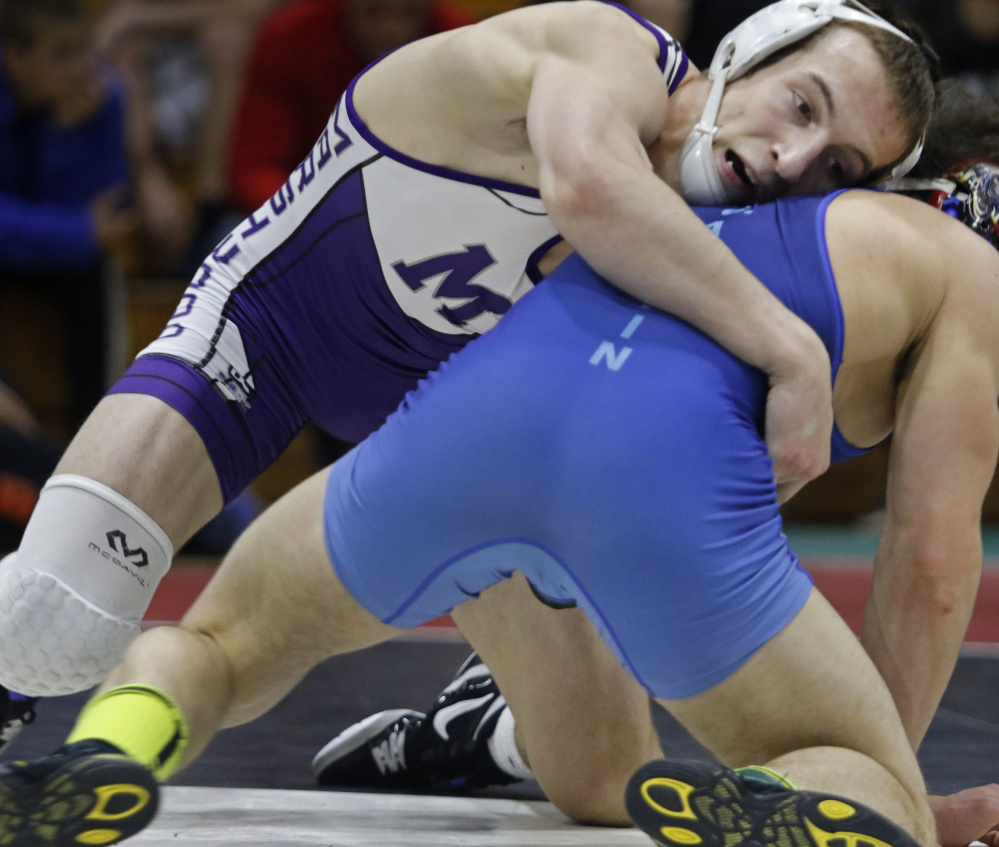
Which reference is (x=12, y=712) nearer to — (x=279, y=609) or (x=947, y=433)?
(x=279, y=609)

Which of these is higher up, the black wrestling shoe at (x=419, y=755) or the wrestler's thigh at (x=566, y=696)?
the wrestler's thigh at (x=566, y=696)

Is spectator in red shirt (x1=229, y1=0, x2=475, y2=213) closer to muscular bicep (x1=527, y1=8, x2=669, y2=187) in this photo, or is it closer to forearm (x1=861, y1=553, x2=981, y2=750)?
muscular bicep (x1=527, y1=8, x2=669, y2=187)

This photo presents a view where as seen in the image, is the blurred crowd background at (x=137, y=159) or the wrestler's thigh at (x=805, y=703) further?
the blurred crowd background at (x=137, y=159)

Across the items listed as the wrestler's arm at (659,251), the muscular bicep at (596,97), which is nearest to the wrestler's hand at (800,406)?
the wrestler's arm at (659,251)

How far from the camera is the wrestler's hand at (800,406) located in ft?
4.74

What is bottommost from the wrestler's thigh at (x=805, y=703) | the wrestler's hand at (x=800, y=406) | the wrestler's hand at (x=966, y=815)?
the wrestler's hand at (x=966, y=815)

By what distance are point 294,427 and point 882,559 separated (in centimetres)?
92

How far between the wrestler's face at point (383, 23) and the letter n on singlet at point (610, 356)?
3024 mm

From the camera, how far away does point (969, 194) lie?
5.87 ft

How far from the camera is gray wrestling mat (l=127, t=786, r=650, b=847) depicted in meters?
1.77

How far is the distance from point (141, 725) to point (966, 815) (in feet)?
3.41

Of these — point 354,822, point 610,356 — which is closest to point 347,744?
point 354,822

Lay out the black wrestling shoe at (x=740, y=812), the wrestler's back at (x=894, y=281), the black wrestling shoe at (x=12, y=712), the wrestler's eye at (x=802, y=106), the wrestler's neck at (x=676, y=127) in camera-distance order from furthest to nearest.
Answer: the black wrestling shoe at (x=12, y=712), the wrestler's neck at (x=676, y=127), the wrestler's eye at (x=802, y=106), the wrestler's back at (x=894, y=281), the black wrestling shoe at (x=740, y=812)

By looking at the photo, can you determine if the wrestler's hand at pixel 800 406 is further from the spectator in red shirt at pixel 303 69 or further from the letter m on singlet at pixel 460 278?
the spectator in red shirt at pixel 303 69
